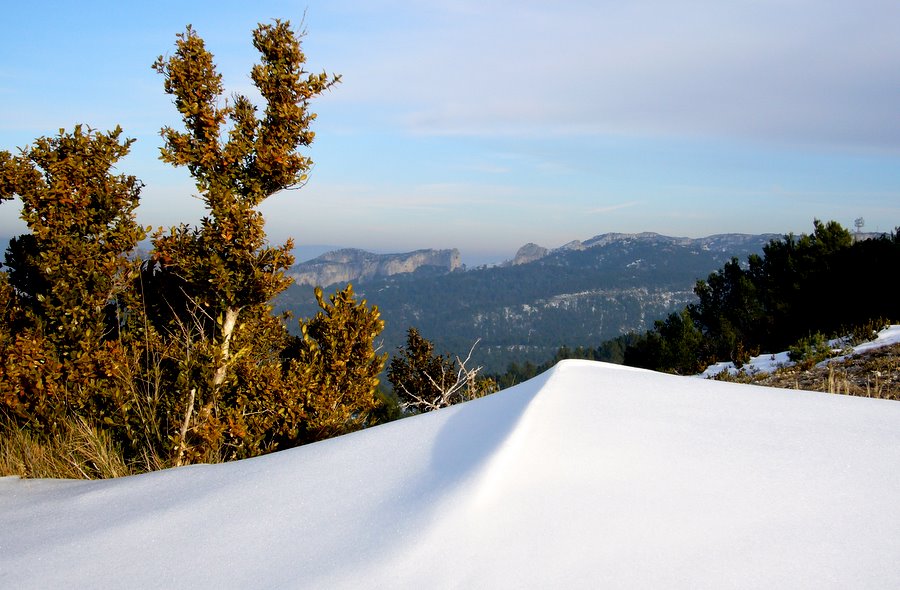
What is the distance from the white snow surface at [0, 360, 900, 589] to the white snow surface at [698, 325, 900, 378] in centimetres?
551

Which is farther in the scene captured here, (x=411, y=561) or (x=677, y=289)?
(x=677, y=289)

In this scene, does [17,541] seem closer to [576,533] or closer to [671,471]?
[576,533]

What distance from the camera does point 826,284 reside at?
22781 mm

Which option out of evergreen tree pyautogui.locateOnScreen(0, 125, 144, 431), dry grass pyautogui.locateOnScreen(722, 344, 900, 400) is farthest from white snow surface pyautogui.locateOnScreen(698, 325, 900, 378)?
evergreen tree pyautogui.locateOnScreen(0, 125, 144, 431)

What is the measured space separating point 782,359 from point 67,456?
8.41 meters

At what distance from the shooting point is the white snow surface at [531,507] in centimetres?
170

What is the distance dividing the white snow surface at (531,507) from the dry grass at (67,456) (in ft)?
2.40

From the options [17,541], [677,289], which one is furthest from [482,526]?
[677,289]

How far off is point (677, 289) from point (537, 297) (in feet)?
134

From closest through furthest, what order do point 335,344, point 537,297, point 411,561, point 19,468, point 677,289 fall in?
point 411,561, point 19,468, point 335,344, point 677,289, point 537,297

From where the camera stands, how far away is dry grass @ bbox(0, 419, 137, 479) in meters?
3.48

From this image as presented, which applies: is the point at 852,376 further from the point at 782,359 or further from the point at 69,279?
the point at 69,279

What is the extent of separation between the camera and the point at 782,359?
8430 mm

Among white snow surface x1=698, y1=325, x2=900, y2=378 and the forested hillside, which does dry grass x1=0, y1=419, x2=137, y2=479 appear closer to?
white snow surface x1=698, y1=325, x2=900, y2=378
